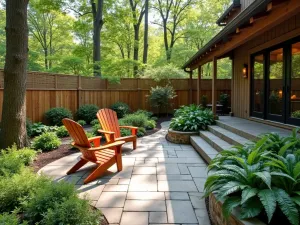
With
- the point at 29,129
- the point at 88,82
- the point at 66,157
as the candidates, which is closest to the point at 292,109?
the point at 66,157

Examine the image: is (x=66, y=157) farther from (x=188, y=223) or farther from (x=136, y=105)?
(x=136, y=105)

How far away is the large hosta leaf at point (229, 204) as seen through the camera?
6.21ft

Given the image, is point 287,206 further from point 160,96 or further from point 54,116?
point 160,96

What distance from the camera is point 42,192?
2.23m

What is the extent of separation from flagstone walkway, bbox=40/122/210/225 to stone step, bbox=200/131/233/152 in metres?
0.40

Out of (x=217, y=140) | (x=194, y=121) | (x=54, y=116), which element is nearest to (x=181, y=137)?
(x=194, y=121)

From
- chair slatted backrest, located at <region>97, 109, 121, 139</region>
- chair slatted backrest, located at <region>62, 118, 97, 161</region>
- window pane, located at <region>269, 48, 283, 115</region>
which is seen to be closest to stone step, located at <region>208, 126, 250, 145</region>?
window pane, located at <region>269, 48, 283, 115</region>

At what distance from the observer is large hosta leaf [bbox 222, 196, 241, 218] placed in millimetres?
1891

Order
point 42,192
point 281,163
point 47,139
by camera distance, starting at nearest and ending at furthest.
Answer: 1. point 281,163
2. point 42,192
3. point 47,139

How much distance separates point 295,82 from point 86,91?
24.3 feet

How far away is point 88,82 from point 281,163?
8751mm

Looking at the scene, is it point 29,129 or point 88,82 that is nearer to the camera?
point 29,129

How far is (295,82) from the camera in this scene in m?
4.64

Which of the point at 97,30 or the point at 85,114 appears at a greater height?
the point at 97,30
